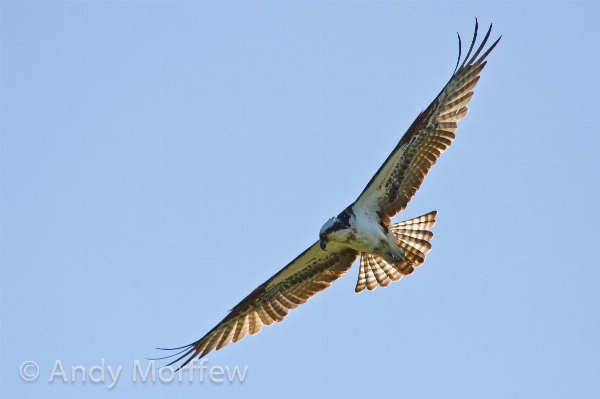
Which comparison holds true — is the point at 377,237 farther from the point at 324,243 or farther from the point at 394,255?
the point at 324,243

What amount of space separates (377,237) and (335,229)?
585 millimetres

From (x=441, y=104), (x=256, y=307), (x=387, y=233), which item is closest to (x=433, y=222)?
(x=387, y=233)

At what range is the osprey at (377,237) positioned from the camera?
13.9m

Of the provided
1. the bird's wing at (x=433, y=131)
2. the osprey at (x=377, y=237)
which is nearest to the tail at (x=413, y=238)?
the osprey at (x=377, y=237)

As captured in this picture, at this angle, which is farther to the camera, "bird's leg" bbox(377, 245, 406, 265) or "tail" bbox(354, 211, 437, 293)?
"tail" bbox(354, 211, 437, 293)

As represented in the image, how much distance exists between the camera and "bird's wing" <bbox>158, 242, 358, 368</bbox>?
14758mm

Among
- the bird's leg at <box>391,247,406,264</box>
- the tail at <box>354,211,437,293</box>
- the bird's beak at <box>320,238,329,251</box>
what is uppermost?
the bird's beak at <box>320,238,329,251</box>

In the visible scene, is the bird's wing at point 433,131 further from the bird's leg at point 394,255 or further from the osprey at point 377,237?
the bird's leg at point 394,255

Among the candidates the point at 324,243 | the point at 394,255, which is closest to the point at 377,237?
the point at 394,255

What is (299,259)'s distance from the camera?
14703mm

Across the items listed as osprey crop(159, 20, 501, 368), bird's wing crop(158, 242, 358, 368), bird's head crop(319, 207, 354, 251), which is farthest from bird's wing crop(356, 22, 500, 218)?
bird's wing crop(158, 242, 358, 368)

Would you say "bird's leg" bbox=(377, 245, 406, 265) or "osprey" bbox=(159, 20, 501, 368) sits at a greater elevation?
"osprey" bbox=(159, 20, 501, 368)

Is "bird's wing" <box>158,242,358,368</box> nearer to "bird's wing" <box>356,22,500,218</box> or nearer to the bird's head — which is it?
the bird's head

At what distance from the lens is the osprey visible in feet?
45.4
